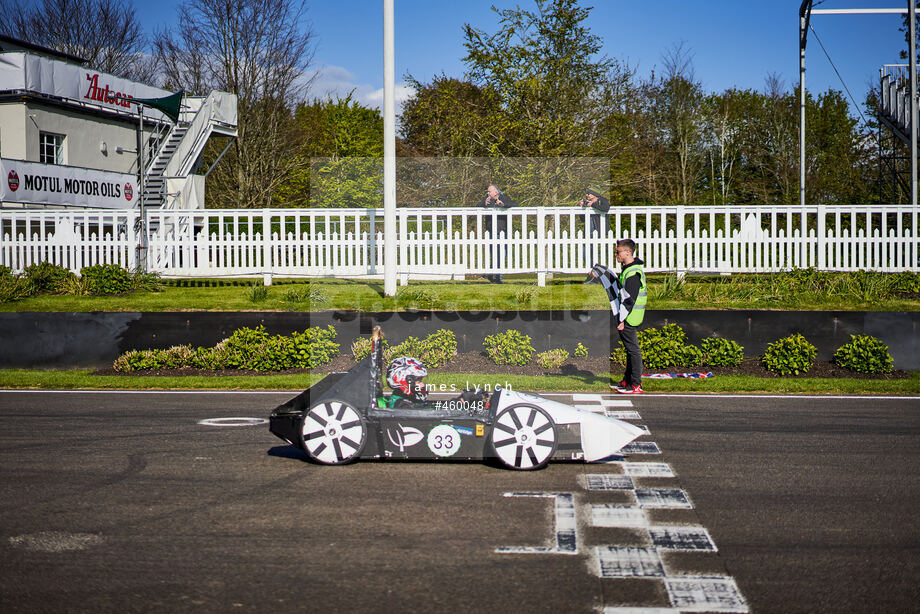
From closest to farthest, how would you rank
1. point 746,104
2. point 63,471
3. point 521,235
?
point 63,471
point 521,235
point 746,104

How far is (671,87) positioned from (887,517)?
39.0 meters

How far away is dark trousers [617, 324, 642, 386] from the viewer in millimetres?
11711

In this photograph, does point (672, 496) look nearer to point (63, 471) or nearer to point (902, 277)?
point (63, 471)

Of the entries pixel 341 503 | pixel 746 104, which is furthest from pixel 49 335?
pixel 746 104

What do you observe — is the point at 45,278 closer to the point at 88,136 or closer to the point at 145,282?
the point at 145,282

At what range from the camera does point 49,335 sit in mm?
15070

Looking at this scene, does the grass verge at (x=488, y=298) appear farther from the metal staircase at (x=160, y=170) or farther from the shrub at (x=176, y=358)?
the metal staircase at (x=160, y=170)

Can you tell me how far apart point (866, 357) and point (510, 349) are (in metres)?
5.59

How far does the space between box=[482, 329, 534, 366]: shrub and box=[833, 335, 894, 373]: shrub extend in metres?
5.03

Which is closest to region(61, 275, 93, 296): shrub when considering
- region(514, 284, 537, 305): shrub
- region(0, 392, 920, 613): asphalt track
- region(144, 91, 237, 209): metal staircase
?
region(514, 284, 537, 305): shrub

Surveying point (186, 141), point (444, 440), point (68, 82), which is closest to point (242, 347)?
point (444, 440)

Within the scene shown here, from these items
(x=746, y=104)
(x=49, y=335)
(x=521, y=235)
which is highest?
(x=746, y=104)

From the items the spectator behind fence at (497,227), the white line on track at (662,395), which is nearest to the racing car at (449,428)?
the white line on track at (662,395)

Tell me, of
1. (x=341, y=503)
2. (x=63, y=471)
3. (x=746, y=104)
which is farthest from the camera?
(x=746, y=104)
